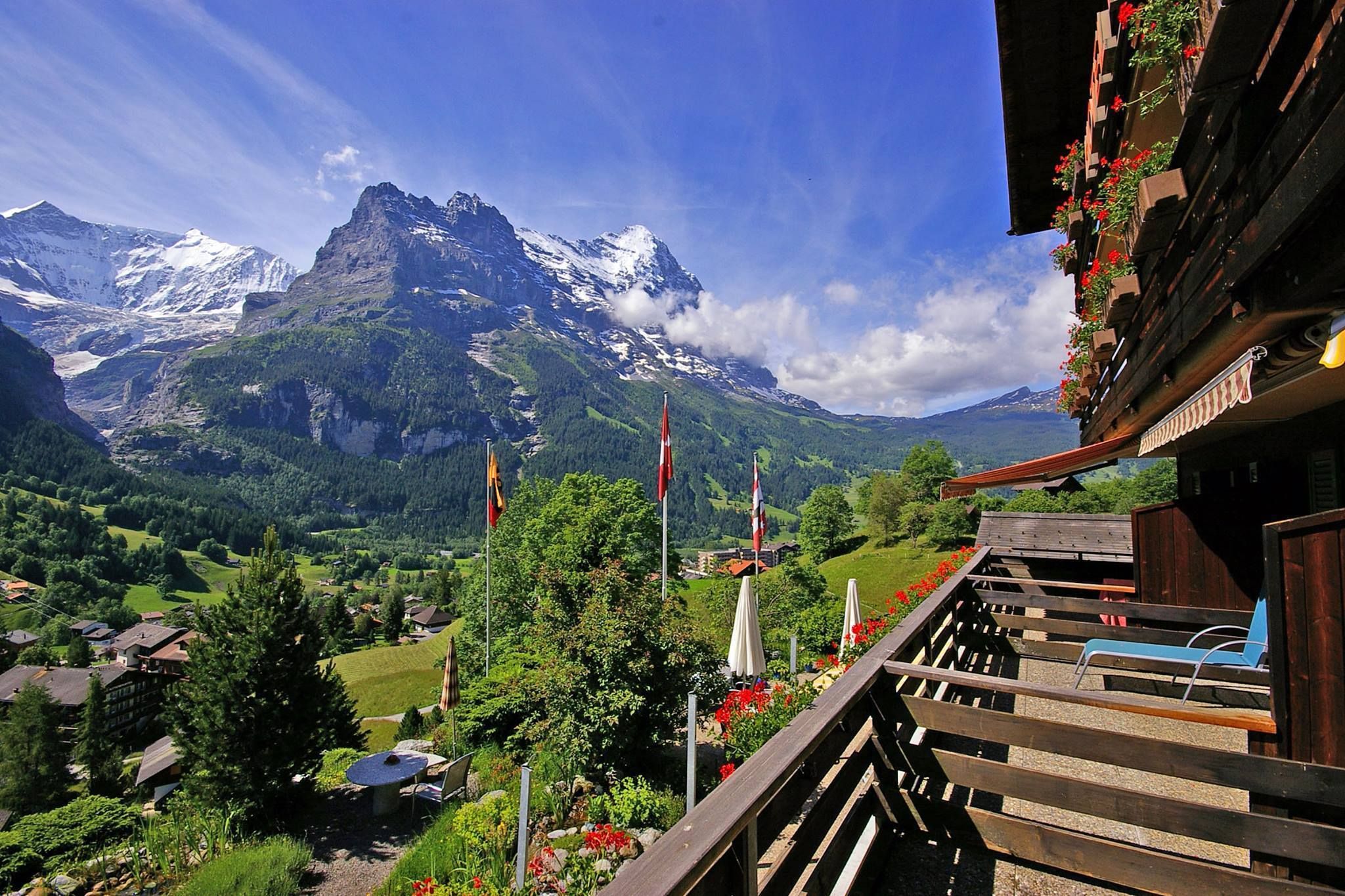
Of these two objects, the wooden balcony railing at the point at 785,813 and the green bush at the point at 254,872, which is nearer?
the wooden balcony railing at the point at 785,813

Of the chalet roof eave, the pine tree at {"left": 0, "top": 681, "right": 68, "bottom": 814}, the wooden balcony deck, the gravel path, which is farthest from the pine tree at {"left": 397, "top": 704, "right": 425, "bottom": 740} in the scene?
the chalet roof eave

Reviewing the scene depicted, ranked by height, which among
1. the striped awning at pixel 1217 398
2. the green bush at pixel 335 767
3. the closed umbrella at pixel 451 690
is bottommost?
the green bush at pixel 335 767

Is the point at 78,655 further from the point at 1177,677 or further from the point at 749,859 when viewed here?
the point at 1177,677

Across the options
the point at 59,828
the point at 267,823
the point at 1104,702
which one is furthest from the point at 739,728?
the point at 59,828

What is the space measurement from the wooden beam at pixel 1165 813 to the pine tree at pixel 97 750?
39.6 m

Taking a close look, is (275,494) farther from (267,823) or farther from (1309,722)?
(1309,722)

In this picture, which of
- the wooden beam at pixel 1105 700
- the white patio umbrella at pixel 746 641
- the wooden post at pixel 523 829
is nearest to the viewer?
the wooden beam at pixel 1105 700

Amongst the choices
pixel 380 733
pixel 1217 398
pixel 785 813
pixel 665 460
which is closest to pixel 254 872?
pixel 665 460

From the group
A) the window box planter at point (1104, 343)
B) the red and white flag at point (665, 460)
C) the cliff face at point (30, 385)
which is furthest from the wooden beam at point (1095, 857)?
the cliff face at point (30, 385)

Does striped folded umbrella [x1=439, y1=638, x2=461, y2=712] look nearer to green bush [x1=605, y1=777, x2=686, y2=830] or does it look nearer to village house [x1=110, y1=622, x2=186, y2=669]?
green bush [x1=605, y1=777, x2=686, y2=830]

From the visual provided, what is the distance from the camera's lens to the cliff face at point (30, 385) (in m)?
154

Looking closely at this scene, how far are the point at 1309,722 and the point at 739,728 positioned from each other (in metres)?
4.30

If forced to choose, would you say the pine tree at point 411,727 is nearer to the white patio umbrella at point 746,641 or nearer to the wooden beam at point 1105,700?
the white patio umbrella at point 746,641

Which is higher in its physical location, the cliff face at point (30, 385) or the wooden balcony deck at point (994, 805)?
the cliff face at point (30, 385)
